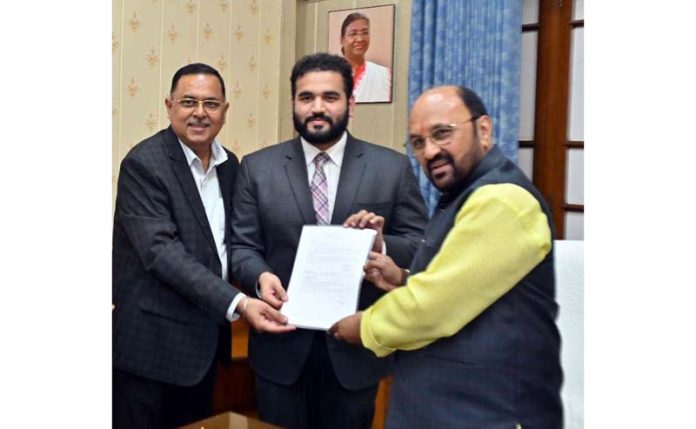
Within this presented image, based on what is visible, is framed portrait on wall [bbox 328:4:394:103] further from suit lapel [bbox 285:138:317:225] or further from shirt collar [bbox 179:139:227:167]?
shirt collar [bbox 179:139:227:167]

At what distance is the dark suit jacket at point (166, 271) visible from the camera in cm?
183

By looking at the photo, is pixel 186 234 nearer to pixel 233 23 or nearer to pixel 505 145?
pixel 233 23

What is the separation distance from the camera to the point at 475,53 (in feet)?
6.04

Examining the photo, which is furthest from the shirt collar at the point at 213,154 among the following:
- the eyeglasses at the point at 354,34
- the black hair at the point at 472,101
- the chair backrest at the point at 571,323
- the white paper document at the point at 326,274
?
the chair backrest at the point at 571,323

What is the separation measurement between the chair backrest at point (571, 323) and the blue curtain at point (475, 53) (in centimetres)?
24

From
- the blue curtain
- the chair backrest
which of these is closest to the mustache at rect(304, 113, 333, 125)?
the blue curtain

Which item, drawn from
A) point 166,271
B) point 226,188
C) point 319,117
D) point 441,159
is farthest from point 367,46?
point 166,271

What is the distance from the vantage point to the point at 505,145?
1803 mm

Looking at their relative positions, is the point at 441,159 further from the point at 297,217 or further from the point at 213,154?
the point at 213,154

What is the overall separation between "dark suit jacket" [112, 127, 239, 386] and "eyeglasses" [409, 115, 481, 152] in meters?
0.37

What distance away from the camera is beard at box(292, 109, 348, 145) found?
181cm

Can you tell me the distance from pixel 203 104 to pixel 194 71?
7cm
